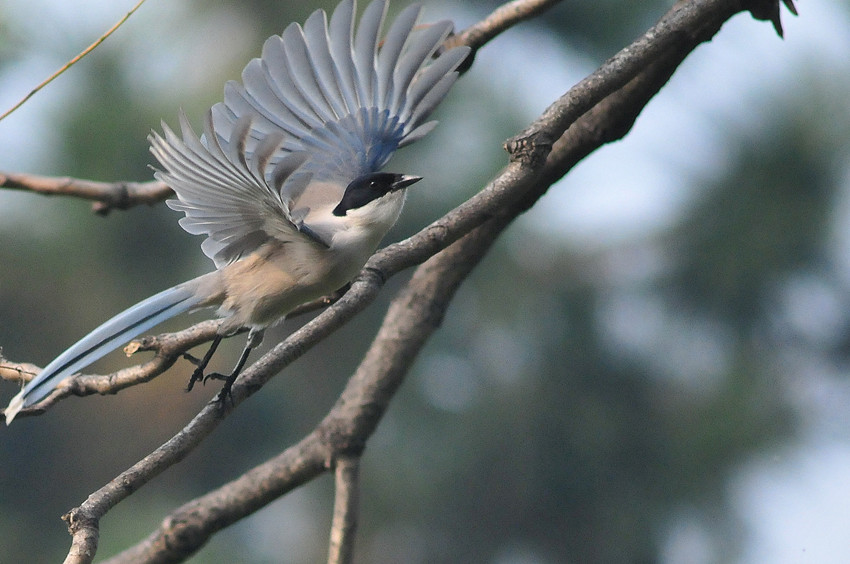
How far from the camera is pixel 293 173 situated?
178 cm

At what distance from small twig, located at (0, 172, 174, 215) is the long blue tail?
590 mm

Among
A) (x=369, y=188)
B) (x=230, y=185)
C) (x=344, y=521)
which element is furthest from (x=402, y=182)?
(x=344, y=521)

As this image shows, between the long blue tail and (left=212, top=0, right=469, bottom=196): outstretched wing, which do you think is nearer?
the long blue tail

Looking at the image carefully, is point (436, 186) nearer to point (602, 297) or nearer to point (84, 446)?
point (602, 297)

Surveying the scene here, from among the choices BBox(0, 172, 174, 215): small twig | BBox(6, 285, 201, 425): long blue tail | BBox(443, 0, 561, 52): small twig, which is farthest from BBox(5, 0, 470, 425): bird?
BBox(0, 172, 174, 215): small twig

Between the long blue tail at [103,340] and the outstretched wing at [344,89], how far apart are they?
1.26 feet

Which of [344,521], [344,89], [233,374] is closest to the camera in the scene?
[233,374]

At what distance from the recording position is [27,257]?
9828 mm

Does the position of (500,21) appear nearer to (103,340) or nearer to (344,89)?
(344,89)

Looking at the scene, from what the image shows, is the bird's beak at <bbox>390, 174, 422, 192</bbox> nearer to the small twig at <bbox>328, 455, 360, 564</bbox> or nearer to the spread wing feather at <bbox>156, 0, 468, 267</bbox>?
the spread wing feather at <bbox>156, 0, 468, 267</bbox>

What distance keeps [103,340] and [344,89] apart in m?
0.80

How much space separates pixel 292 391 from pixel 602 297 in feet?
11.4

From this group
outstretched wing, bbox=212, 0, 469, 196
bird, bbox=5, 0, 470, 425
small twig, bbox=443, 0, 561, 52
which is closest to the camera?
bird, bbox=5, 0, 470, 425

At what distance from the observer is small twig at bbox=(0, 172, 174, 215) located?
2.27 meters
